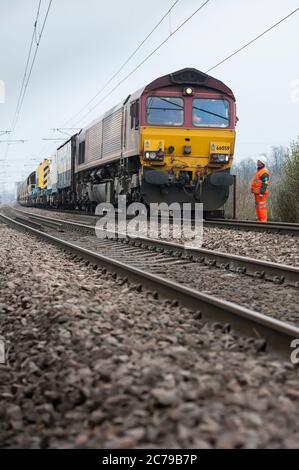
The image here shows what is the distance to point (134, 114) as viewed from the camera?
13617 millimetres

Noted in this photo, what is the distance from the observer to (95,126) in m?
18.5

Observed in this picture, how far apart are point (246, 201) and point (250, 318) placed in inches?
600

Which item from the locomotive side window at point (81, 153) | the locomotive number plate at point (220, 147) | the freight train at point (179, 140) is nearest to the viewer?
the freight train at point (179, 140)

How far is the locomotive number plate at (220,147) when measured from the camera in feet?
44.8

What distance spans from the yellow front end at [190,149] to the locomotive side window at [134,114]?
45 centimetres

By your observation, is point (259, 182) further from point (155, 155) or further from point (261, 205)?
point (155, 155)

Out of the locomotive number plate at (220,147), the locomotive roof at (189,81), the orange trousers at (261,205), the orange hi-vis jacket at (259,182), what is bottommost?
the orange trousers at (261,205)

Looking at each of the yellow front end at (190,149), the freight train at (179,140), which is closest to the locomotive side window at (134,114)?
the freight train at (179,140)

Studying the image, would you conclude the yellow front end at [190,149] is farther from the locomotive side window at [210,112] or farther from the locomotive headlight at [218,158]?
the locomotive side window at [210,112]

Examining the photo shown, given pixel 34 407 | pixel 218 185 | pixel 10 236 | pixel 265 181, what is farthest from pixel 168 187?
pixel 34 407

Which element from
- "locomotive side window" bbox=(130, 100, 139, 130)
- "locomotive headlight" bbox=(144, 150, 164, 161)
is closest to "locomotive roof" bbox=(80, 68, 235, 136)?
"locomotive side window" bbox=(130, 100, 139, 130)

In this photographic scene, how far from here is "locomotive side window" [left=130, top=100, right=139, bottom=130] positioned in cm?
1339

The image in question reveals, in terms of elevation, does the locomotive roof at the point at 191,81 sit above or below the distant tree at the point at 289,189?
above

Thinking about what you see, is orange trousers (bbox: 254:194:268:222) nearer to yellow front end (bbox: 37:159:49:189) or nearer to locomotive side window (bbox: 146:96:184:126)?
locomotive side window (bbox: 146:96:184:126)
